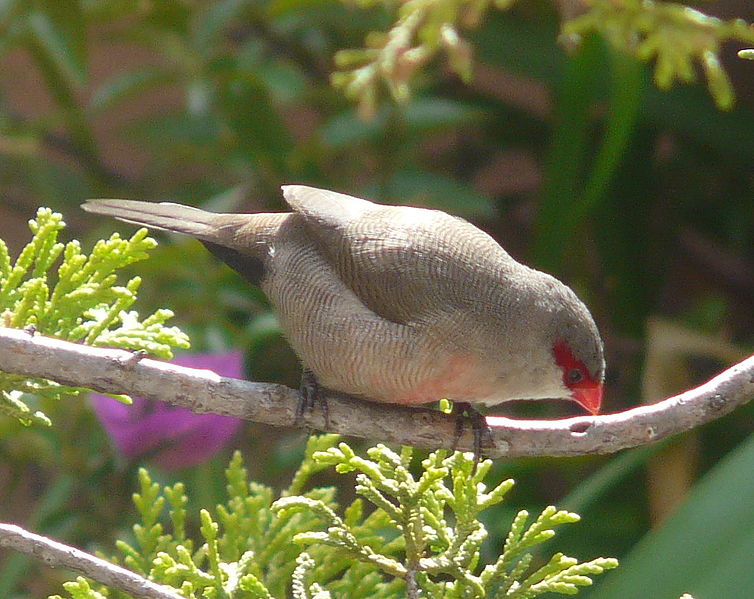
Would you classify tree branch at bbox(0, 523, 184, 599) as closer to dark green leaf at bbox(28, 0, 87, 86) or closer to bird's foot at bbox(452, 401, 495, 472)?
bird's foot at bbox(452, 401, 495, 472)

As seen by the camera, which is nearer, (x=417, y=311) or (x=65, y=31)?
(x=417, y=311)

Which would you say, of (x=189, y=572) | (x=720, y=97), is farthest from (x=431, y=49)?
(x=189, y=572)

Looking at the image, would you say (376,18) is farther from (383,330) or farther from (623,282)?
(383,330)

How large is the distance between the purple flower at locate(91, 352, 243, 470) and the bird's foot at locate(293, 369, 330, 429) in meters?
0.80

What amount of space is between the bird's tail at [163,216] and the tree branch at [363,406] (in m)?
0.39

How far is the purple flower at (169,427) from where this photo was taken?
2113mm

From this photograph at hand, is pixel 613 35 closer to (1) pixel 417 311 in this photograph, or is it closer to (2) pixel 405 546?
(1) pixel 417 311

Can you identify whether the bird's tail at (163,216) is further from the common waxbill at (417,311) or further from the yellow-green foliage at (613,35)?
the yellow-green foliage at (613,35)

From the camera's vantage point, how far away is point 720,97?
1.66 meters

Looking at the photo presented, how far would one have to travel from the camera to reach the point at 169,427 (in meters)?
2.14

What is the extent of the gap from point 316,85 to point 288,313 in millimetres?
2131

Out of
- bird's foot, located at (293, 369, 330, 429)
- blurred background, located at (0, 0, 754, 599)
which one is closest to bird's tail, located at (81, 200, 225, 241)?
bird's foot, located at (293, 369, 330, 429)

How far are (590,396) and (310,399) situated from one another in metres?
0.47

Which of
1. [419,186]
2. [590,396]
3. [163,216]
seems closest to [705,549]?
[590,396]
